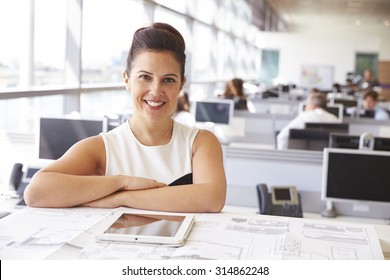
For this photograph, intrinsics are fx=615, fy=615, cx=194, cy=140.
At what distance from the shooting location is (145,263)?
99cm

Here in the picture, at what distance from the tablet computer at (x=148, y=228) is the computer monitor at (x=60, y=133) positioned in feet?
6.24

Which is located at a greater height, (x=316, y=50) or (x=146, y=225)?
(x=316, y=50)

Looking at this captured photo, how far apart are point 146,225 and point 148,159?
467 mm

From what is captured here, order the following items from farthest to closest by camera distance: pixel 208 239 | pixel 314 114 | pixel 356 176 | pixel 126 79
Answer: pixel 314 114 < pixel 356 176 < pixel 126 79 < pixel 208 239

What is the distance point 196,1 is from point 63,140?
8.02 meters

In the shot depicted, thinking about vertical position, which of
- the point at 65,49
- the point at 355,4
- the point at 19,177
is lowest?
the point at 19,177

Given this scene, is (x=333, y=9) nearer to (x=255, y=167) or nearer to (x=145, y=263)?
(x=255, y=167)

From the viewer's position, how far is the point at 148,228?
122 cm

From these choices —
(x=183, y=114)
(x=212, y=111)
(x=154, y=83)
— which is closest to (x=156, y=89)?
(x=154, y=83)

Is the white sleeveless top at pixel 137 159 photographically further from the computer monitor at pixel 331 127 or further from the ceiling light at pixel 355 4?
the ceiling light at pixel 355 4

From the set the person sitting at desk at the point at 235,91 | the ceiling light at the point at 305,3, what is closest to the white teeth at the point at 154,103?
the person sitting at desk at the point at 235,91

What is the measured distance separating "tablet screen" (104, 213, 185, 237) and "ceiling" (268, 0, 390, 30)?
17399mm

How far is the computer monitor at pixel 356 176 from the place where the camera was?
2930 mm

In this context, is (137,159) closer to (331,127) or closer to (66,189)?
(66,189)
